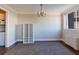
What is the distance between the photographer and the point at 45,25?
9.13m

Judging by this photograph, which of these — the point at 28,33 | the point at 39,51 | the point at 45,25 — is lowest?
the point at 39,51

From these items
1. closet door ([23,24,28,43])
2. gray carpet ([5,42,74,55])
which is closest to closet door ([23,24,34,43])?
closet door ([23,24,28,43])

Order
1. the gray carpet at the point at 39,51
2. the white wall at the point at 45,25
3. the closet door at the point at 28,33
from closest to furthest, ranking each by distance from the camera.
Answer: the gray carpet at the point at 39,51, the closet door at the point at 28,33, the white wall at the point at 45,25

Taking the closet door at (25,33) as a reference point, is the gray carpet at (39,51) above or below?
below

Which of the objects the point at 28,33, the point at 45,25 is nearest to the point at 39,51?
the point at 28,33

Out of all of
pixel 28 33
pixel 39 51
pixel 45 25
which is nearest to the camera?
pixel 39 51

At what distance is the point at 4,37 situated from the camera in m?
6.63

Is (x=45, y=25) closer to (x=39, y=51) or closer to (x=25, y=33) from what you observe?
(x=25, y=33)

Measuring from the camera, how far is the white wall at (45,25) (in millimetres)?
9062

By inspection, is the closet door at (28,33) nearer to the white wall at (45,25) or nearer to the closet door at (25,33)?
the closet door at (25,33)

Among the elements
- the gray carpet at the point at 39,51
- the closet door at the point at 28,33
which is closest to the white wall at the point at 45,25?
the closet door at the point at 28,33

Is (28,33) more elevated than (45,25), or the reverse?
(45,25)
